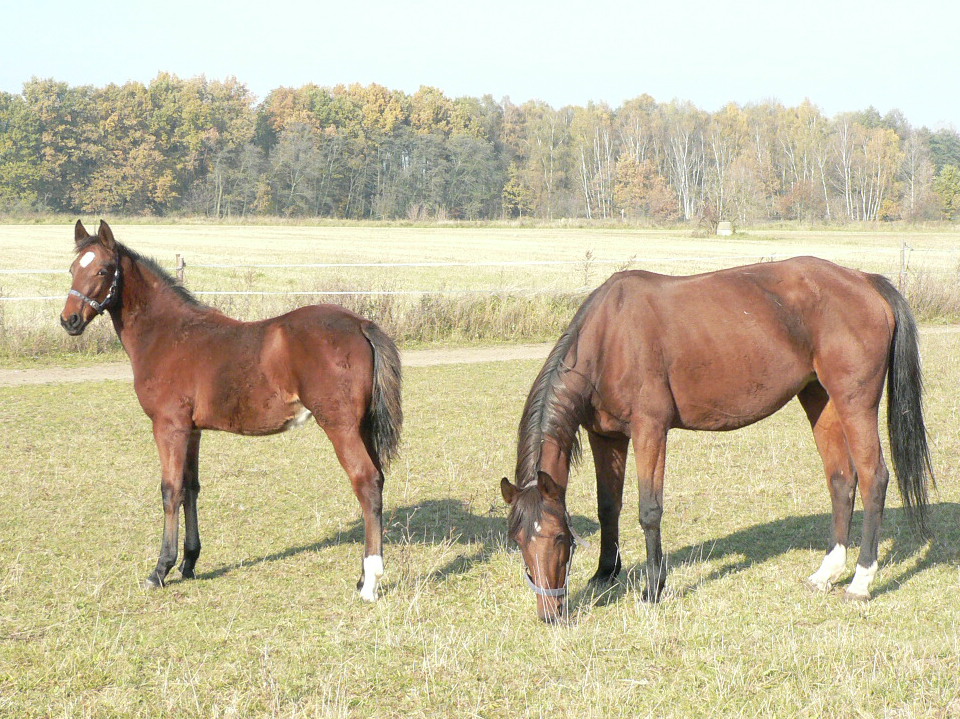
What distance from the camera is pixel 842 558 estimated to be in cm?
529

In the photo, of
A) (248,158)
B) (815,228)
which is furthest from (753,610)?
(248,158)

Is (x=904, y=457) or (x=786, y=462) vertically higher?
(x=904, y=457)

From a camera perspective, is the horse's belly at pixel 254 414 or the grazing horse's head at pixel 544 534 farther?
the horse's belly at pixel 254 414

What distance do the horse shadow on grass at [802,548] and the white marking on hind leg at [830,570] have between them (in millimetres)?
143

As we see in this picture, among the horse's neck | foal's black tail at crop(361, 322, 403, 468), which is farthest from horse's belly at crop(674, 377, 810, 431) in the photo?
foal's black tail at crop(361, 322, 403, 468)

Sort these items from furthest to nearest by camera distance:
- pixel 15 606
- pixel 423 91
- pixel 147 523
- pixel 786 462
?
pixel 423 91 < pixel 786 462 < pixel 147 523 < pixel 15 606

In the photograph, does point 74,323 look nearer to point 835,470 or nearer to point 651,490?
point 651,490

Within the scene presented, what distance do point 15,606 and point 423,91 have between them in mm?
83362

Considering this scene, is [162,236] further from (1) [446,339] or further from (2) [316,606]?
(2) [316,606]

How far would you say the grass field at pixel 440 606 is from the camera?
3797 millimetres

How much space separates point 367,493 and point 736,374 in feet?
6.79

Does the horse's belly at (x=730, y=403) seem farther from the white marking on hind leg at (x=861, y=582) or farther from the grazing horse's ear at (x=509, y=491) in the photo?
the grazing horse's ear at (x=509, y=491)

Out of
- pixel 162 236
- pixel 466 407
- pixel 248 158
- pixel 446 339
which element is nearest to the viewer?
pixel 466 407

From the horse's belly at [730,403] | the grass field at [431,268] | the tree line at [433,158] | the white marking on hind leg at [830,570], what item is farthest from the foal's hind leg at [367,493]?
the tree line at [433,158]
